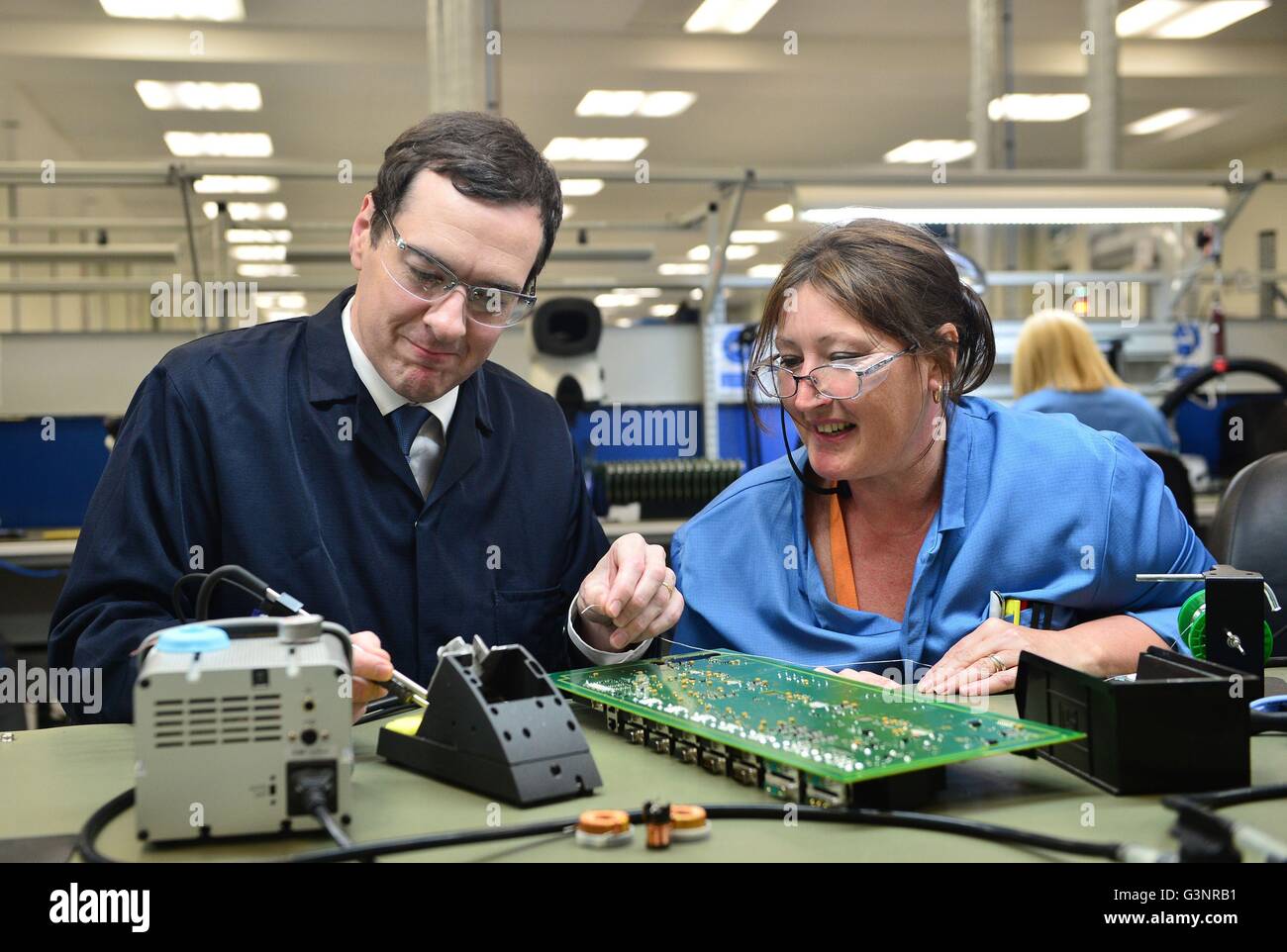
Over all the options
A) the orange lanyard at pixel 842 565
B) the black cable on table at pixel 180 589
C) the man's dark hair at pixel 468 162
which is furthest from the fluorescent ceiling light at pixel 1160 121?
the black cable on table at pixel 180 589

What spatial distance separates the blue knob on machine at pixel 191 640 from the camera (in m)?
0.77

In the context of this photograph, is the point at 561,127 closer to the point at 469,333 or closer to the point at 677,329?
the point at 677,329

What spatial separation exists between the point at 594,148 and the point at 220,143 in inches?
117

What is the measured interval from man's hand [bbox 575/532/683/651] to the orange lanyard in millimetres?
274

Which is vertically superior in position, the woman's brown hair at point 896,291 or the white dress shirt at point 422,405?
the woman's brown hair at point 896,291

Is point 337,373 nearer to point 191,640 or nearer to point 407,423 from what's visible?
point 407,423

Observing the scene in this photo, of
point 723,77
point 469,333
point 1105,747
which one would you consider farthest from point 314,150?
point 1105,747

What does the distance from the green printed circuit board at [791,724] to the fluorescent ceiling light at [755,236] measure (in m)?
11.5

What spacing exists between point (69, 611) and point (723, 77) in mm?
7163

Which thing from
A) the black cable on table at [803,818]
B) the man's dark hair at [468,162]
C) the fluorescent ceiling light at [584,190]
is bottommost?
the black cable on table at [803,818]

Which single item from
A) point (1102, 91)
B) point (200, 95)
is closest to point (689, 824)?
point (1102, 91)

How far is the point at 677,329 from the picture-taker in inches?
161

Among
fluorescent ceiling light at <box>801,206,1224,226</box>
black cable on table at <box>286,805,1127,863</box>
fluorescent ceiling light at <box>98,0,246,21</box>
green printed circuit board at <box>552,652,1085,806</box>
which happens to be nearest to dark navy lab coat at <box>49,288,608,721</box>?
green printed circuit board at <box>552,652,1085,806</box>

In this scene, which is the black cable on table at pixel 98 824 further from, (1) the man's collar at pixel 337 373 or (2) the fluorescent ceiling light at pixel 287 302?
(2) the fluorescent ceiling light at pixel 287 302
